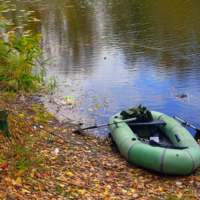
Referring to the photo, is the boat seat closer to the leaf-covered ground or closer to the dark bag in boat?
the dark bag in boat

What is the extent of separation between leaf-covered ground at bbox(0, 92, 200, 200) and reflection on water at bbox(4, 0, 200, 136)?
2.48 m

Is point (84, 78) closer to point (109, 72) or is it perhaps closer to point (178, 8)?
point (109, 72)

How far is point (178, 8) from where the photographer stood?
2219cm

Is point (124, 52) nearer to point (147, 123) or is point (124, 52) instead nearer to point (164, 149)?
point (147, 123)

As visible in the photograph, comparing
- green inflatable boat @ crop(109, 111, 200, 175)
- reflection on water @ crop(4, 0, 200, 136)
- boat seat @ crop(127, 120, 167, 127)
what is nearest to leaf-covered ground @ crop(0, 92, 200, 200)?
green inflatable boat @ crop(109, 111, 200, 175)

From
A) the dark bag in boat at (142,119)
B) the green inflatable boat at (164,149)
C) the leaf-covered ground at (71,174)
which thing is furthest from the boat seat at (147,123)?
the leaf-covered ground at (71,174)

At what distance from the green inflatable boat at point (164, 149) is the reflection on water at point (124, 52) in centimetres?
158

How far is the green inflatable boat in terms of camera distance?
17.8 ft

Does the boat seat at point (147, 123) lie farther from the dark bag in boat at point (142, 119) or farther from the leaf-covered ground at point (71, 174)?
the leaf-covered ground at point (71, 174)

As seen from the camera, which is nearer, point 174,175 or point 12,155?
point 12,155

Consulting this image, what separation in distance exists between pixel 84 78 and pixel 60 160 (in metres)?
6.38

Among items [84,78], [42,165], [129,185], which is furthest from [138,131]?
[84,78]

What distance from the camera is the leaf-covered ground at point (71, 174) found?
400 cm

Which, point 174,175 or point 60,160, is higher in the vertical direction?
point 60,160
